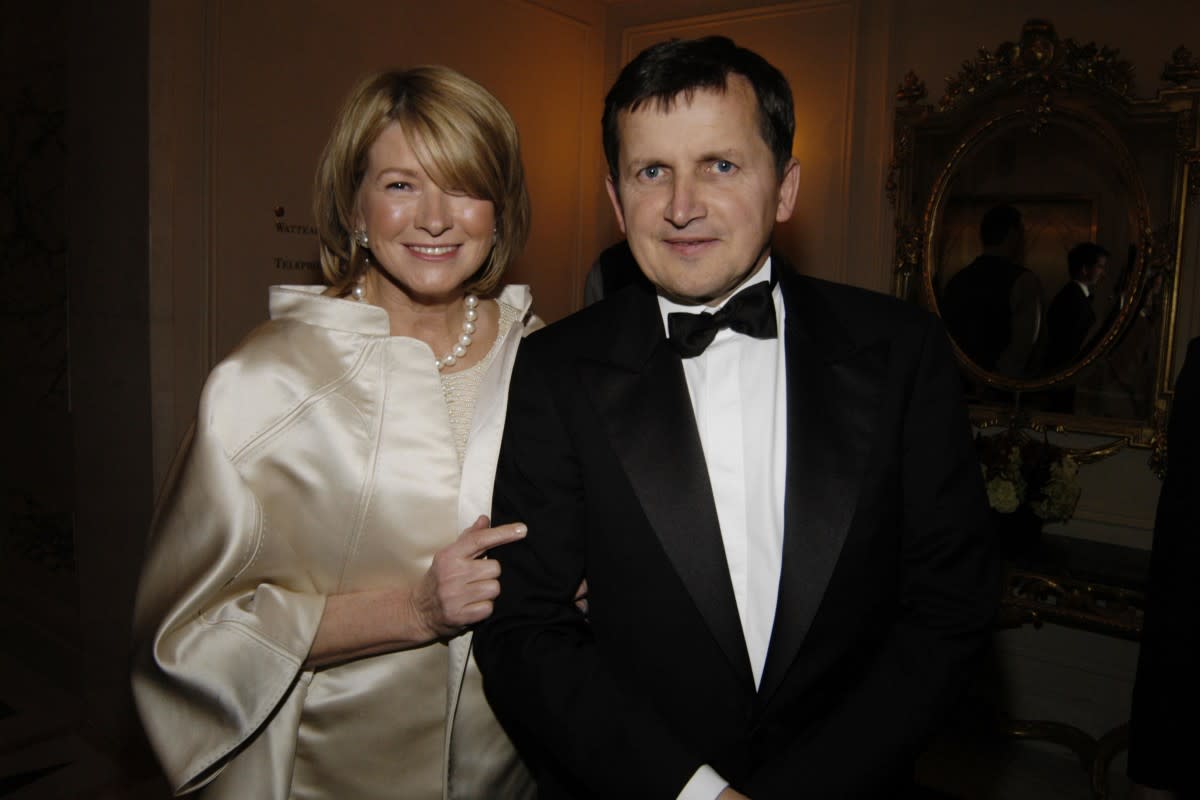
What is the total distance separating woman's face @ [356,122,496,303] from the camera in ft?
5.77

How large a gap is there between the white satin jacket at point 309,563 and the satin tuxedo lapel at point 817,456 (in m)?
0.63

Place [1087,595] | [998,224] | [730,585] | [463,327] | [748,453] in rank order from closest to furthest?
[730,585] → [748,453] → [463,327] → [1087,595] → [998,224]

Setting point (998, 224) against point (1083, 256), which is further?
point (998, 224)

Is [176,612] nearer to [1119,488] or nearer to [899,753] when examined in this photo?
[899,753]

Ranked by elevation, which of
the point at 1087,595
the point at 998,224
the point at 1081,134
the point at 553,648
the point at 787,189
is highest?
the point at 1081,134

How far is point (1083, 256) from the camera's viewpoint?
373cm

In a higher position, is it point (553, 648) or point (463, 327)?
point (463, 327)

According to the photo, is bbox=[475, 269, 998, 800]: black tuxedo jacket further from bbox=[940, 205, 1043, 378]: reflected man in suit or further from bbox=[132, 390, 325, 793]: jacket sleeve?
bbox=[940, 205, 1043, 378]: reflected man in suit

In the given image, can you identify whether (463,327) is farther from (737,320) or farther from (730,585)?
(730,585)

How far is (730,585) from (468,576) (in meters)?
0.47

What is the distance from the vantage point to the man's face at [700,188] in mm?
1417

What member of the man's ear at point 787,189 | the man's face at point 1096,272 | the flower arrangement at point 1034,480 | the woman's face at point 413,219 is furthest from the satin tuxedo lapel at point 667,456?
the man's face at point 1096,272

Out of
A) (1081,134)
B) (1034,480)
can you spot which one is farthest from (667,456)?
(1081,134)

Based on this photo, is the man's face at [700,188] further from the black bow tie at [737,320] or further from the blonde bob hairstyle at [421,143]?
the blonde bob hairstyle at [421,143]
